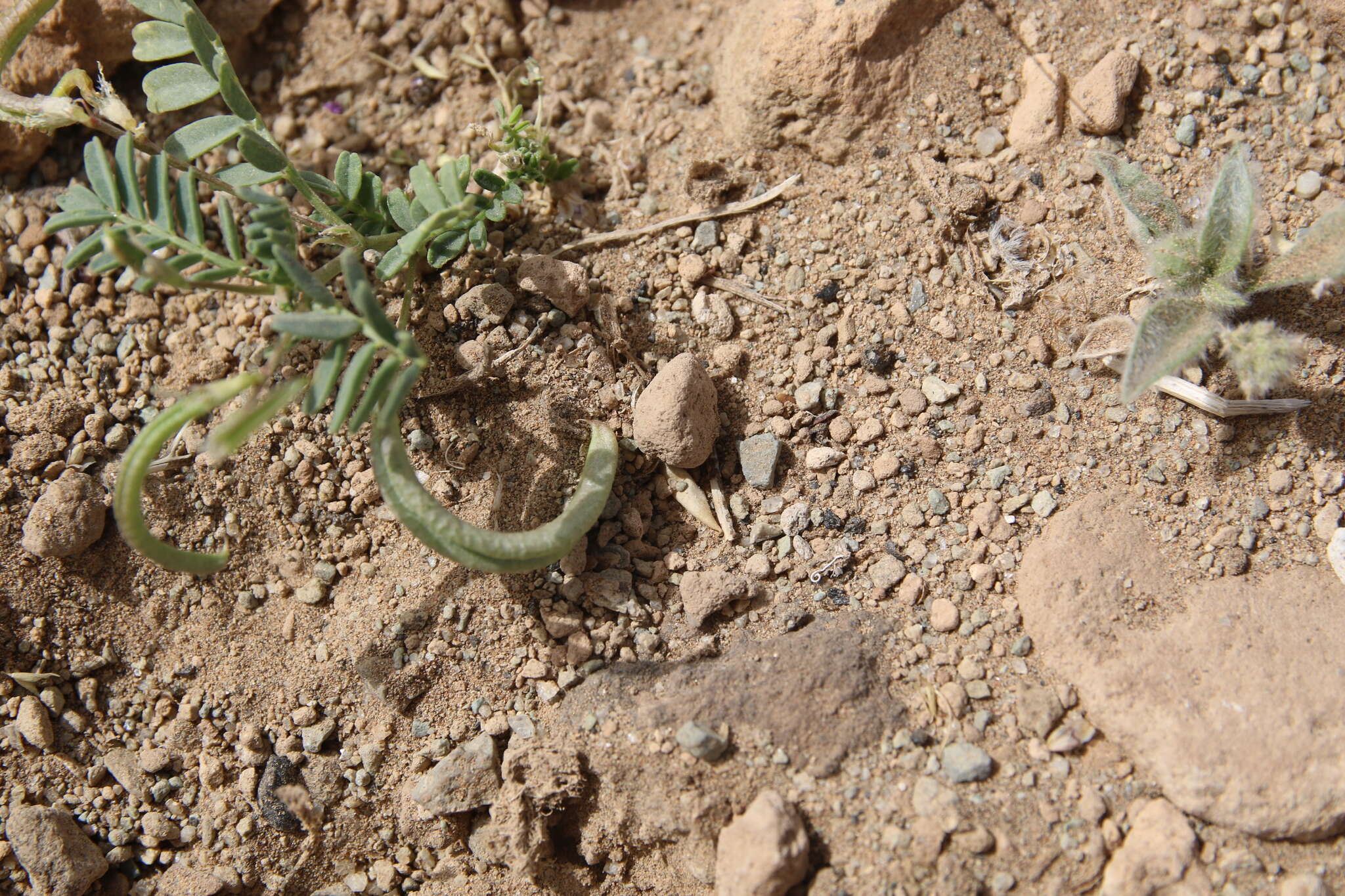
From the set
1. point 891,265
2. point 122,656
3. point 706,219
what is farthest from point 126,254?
point 891,265

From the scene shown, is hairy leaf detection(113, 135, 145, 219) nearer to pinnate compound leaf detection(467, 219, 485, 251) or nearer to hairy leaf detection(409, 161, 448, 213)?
hairy leaf detection(409, 161, 448, 213)

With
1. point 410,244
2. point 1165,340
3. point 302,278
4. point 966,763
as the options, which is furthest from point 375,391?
point 1165,340

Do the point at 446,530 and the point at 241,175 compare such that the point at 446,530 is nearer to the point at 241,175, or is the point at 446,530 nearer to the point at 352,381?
the point at 352,381

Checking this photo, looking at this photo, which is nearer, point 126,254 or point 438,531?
point 126,254

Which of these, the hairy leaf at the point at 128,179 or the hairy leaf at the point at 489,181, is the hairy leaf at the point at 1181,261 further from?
the hairy leaf at the point at 128,179

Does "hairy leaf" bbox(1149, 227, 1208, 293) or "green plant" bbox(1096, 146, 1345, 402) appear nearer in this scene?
"green plant" bbox(1096, 146, 1345, 402)

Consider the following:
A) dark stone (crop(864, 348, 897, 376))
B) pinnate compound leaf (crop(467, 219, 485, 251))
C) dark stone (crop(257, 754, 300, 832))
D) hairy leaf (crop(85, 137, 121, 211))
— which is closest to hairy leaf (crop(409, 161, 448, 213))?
pinnate compound leaf (crop(467, 219, 485, 251))

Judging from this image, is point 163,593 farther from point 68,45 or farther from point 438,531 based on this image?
point 68,45
